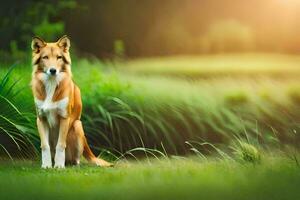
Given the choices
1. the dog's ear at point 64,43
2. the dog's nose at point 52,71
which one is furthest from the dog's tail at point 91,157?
the dog's ear at point 64,43

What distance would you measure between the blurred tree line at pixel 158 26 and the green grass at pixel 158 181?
84cm

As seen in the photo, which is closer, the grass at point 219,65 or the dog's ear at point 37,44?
the dog's ear at point 37,44

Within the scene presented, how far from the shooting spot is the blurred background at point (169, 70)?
22.1 ft

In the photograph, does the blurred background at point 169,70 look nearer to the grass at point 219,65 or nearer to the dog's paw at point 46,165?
the grass at point 219,65

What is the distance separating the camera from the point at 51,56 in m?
6.44

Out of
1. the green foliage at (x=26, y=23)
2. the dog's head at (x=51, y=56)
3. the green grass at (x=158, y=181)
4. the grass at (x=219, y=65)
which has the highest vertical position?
the green foliage at (x=26, y=23)

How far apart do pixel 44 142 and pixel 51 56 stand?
1.92 feet

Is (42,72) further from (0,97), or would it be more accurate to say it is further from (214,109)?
(214,109)

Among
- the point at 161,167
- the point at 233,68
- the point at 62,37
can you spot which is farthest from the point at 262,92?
the point at 62,37

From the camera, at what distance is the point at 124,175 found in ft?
21.3

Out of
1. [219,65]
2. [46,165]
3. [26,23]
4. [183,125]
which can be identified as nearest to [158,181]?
[183,125]

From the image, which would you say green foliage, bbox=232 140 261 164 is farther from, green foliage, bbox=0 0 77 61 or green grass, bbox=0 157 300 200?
green foliage, bbox=0 0 77 61

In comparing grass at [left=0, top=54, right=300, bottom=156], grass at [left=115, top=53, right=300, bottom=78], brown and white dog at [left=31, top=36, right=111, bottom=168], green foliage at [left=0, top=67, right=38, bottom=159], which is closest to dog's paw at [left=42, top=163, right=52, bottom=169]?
brown and white dog at [left=31, top=36, right=111, bottom=168]

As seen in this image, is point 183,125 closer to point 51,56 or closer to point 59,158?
point 59,158
